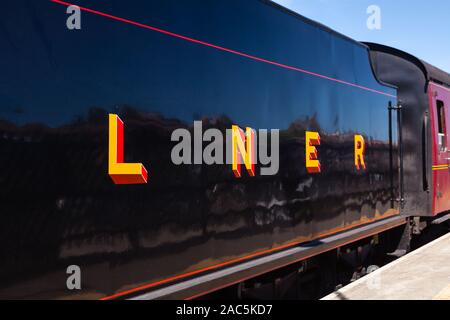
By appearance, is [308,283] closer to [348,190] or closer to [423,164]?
[348,190]

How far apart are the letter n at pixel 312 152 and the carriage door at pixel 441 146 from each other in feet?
12.8

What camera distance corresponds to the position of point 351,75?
18.0ft

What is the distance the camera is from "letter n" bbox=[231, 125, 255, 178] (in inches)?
138

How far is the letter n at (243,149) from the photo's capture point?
350cm

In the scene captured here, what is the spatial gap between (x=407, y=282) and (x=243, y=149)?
2669 mm

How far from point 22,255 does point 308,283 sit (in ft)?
11.6

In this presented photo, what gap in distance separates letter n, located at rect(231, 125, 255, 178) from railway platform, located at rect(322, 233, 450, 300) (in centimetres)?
158

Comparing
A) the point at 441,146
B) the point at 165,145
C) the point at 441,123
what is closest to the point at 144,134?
the point at 165,145

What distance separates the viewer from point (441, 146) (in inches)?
322

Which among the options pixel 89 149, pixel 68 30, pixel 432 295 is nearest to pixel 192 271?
pixel 89 149

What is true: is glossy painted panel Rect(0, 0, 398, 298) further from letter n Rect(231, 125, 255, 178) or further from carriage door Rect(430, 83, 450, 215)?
carriage door Rect(430, 83, 450, 215)

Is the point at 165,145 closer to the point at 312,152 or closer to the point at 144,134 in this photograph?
the point at 144,134

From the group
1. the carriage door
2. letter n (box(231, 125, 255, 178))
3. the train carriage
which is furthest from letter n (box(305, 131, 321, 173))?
the carriage door

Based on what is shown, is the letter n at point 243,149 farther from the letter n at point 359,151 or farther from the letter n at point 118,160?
the letter n at point 359,151
